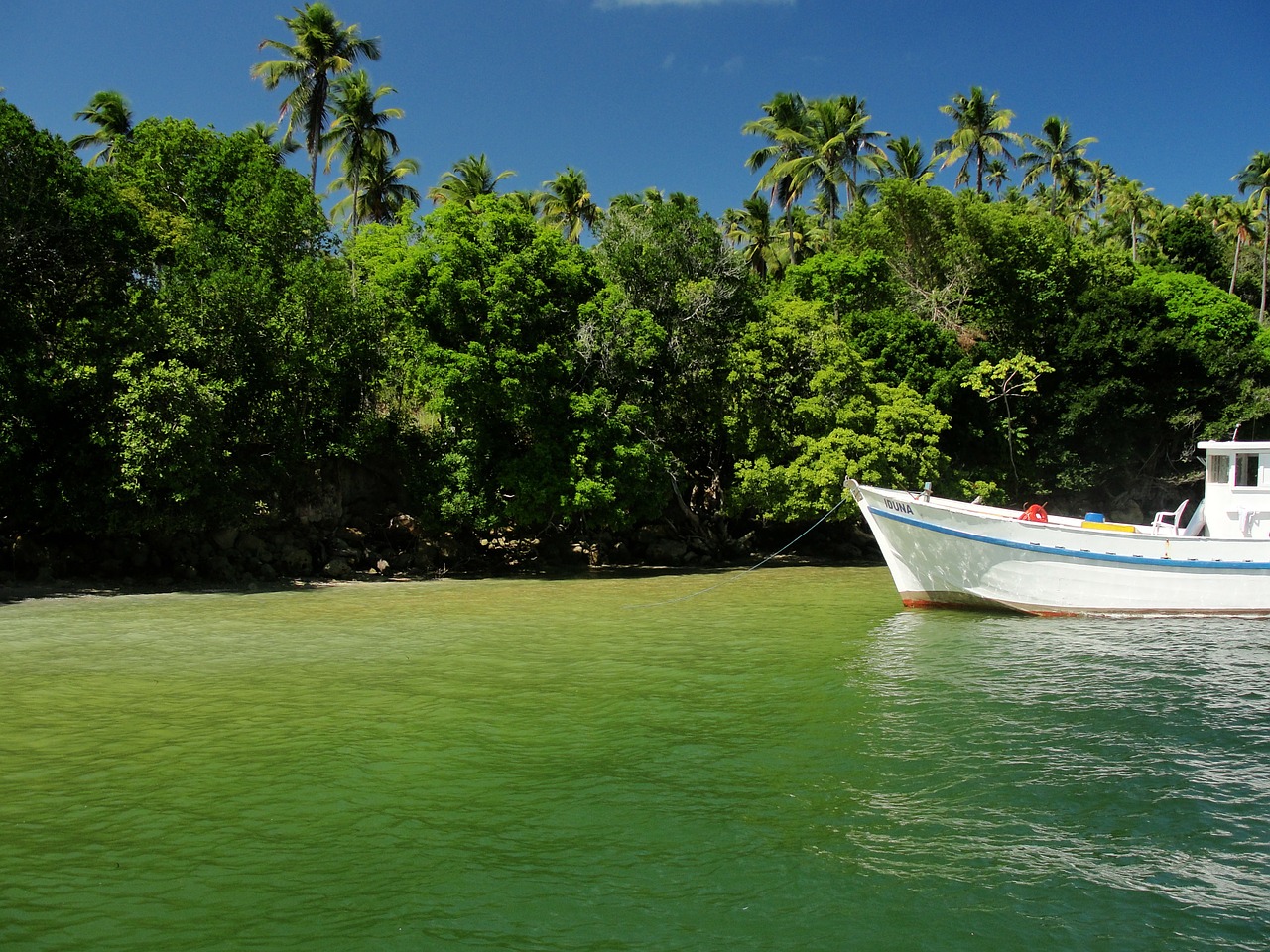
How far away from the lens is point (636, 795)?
727cm

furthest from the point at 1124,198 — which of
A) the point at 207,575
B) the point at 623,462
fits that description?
the point at 207,575

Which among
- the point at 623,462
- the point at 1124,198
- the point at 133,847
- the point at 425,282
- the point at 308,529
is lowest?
the point at 133,847

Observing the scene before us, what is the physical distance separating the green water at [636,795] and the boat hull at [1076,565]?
2.99 metres

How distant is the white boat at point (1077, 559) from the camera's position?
54.4 ft

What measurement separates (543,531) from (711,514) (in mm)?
6056

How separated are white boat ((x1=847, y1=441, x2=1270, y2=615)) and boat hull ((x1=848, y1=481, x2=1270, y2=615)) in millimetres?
Answer: 18

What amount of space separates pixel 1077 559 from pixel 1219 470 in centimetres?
456

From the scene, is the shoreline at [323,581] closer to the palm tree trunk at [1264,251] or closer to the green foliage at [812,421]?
the green foliage at [812,421]

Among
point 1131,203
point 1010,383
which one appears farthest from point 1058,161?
point 1010,383

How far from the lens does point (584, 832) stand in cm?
652

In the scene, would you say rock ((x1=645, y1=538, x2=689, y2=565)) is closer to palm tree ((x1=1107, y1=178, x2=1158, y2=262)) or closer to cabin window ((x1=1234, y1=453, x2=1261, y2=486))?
cabin window ((x1=1234, y1=453, x2=1261, y2=486))

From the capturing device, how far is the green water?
17.4 ft

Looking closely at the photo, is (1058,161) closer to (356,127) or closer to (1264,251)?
(1264,251)

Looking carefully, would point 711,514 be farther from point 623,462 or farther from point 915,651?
point 915,651
